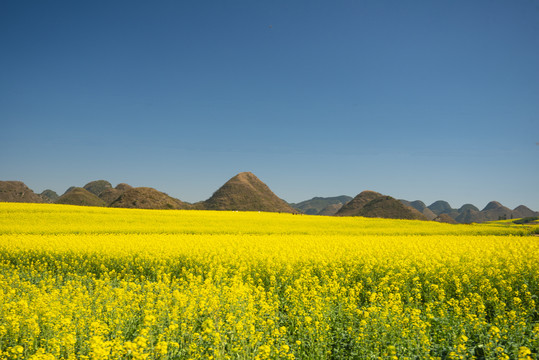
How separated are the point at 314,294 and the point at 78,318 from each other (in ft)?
16.5

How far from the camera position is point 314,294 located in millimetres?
7035

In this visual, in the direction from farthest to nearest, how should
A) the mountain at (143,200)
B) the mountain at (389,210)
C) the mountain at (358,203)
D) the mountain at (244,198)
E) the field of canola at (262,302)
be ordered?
the mountain at (358,203) < the mountain at (244,198) < the mountain at (389,210) < the mountain at (143,200) < the field of canola at (262,302)

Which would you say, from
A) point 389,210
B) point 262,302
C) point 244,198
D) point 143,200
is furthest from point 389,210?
point 262,302

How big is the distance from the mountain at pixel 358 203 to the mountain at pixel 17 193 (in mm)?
121547

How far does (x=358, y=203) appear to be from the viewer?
5404 inches

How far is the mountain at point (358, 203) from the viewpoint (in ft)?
433

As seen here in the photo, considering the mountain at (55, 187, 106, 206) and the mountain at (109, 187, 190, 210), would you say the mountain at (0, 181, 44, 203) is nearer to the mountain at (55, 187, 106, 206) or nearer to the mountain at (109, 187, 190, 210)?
the mountain at (55, 187, 106, 206)

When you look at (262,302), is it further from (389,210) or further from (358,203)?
(358,203)

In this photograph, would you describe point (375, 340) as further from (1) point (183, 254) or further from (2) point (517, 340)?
(1) point (183, 254)

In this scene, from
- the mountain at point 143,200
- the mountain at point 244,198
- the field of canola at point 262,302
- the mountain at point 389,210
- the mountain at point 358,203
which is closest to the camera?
the field of canola at point 262,302

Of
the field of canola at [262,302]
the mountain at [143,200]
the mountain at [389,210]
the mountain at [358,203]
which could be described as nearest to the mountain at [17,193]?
the mountain at [143,200]

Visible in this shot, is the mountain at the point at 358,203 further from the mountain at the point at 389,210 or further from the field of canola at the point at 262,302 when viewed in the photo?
the field of canola at the point at 262,302

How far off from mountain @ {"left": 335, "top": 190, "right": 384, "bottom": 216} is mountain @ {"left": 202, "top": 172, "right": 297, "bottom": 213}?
25378mm

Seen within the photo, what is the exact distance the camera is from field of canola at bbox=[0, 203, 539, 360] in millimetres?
4887
